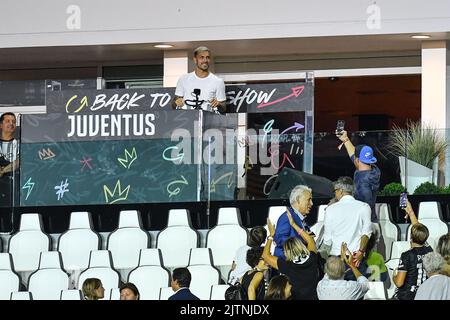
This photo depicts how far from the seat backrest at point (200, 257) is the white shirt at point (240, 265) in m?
0.98

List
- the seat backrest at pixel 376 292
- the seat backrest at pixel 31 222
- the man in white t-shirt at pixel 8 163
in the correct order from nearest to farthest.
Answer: the seat backrest at pixel 376 292 < the seat backrest at pixel 31 222 < the man in white t-shirt at pixel 8 163

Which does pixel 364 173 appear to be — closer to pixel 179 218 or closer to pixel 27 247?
pixel 179 218

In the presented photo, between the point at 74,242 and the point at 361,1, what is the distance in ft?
20.2

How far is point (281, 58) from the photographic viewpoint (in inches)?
873

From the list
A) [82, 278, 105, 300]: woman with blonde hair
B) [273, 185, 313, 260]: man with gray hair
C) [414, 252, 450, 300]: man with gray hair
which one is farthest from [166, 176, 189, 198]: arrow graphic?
[414, 252, 450, 300]: man with gray hair

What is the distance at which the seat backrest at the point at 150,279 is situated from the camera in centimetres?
1557

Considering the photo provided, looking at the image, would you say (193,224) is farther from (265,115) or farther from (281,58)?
(281,58)

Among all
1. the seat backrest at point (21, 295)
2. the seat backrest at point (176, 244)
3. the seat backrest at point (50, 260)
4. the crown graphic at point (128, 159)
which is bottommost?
the seat backrest at point (21, 295)

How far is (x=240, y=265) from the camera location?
48.2 ft

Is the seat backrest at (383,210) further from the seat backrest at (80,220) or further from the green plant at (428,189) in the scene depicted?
the seat backrest at (80,220)

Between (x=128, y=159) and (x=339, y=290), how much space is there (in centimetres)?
464

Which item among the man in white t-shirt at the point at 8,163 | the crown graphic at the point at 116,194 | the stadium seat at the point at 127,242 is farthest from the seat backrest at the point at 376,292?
the man in white t-shirt at the point at 8,163

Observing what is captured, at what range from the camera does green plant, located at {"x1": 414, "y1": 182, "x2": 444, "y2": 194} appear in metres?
16.2

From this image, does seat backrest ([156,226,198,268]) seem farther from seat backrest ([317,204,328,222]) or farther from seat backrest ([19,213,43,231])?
seat backrest ([19,213,43,231])
